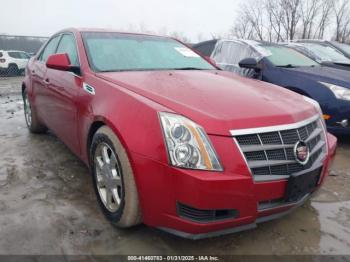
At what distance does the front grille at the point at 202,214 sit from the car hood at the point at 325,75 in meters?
3.28

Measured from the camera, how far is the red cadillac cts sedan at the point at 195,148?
205cm

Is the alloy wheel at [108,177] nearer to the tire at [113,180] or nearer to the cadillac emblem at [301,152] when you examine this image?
the tire at [113,180]

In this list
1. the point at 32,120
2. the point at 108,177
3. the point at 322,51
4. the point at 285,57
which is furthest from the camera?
the point at 322,51

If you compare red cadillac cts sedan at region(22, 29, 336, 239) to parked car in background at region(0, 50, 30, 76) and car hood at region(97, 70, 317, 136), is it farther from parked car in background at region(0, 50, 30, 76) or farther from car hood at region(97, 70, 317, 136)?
parked car in background at region(0, 50, 30, 76)

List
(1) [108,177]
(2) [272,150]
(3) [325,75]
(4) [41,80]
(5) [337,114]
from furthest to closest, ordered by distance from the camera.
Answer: (3) [325,75] → (5) [337,114] → (4) [41,80] → (1) [108,177] → (2) [272,150]

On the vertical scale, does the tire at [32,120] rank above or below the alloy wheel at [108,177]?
below

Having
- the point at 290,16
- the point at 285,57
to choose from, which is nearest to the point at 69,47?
the point at 285,57

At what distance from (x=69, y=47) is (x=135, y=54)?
782 millimetres

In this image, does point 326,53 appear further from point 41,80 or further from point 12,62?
point 12,62

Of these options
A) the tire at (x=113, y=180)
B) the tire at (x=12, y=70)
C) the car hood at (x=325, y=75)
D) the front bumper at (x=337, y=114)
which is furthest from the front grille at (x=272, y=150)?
the tire at (x=12, y=70)

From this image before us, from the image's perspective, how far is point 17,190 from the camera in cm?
326

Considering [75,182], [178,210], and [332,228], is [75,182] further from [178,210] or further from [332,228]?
[332,228]

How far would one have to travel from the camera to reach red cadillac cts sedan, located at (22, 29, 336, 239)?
2047 mm

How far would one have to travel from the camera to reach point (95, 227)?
2.64 meters
